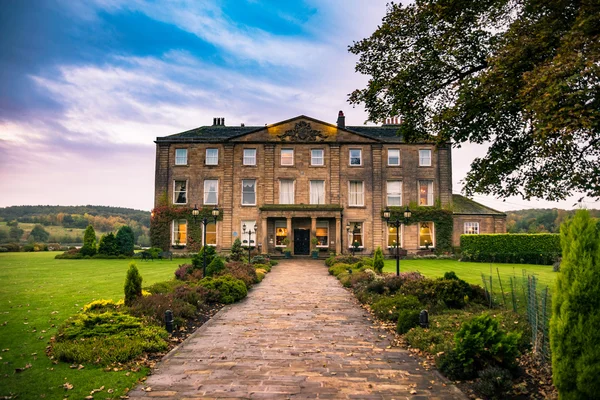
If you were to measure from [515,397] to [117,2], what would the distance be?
544 inches

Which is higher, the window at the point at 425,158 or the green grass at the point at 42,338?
the window at the point at 425,158

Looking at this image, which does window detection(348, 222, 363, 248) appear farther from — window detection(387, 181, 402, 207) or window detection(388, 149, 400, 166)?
window detection(388, 149, 400, 166)

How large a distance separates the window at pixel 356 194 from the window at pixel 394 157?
3.65 metres

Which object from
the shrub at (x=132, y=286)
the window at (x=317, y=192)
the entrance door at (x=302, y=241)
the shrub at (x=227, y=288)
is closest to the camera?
the shrub at (x=132, y=286)

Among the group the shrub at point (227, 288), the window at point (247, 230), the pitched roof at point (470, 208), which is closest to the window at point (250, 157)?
the window at point (247, 230)

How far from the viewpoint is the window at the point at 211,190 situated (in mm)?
34500

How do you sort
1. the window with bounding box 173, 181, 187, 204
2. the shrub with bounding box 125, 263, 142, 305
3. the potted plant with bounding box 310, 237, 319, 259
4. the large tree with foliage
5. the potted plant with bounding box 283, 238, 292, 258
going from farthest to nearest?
1. the window with bounding box 173, 181, 187, 204
2. the potted plant with bounding box 283, 238, 292, 258
3. the potted plant with bounding box 310, 237, 319, 259
4. the shrub with bounding box 125, 263, 142, 305
5. the large tree with foliage

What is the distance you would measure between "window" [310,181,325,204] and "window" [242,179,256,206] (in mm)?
5503

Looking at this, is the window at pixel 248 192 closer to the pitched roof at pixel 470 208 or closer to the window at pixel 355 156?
the window at pixel 355 156

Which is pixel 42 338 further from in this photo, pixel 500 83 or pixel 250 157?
pixel 250 157

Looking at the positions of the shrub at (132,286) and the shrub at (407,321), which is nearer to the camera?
the shrub at (407,321)

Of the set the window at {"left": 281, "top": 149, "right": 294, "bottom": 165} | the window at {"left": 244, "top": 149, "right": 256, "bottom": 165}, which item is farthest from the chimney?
the window at {"left": 244, "top": 149, "right": 256, "bottom": 165}

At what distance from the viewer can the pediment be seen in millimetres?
34312

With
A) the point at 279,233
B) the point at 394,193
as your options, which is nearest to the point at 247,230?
the point at 279,233
